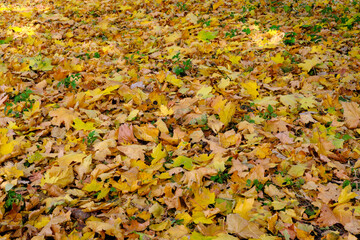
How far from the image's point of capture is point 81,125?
3.04m

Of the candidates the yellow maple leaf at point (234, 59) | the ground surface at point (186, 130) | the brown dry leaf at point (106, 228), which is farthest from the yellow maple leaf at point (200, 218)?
the yellow maple leaf at point (234, 59)

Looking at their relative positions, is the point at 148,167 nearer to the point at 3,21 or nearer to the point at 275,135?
the point at 275,135

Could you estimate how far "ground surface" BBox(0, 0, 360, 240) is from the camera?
6.95ft

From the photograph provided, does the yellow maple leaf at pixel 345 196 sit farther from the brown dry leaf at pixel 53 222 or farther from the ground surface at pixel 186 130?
the brown dry leaf at pixel 53 222

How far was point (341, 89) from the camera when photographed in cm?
351

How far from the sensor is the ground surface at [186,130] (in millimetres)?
2119

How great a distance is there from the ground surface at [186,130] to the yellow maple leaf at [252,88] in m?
0.02

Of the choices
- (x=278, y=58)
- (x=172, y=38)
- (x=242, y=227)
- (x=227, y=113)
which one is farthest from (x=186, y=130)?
(x=172, y=38)

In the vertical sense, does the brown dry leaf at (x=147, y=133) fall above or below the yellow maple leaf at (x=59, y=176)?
below

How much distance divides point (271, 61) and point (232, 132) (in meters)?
1.83

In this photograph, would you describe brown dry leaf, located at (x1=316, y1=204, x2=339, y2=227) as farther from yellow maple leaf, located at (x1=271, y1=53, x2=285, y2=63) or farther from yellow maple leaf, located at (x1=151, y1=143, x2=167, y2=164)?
yellow maple leaf, located at (x1=271, y1=53, x2=285, y2=63)

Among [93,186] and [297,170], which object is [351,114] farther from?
[93,186]

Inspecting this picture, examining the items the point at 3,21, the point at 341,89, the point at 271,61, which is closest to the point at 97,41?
the point at 3,21

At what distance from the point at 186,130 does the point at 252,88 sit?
1134mm
